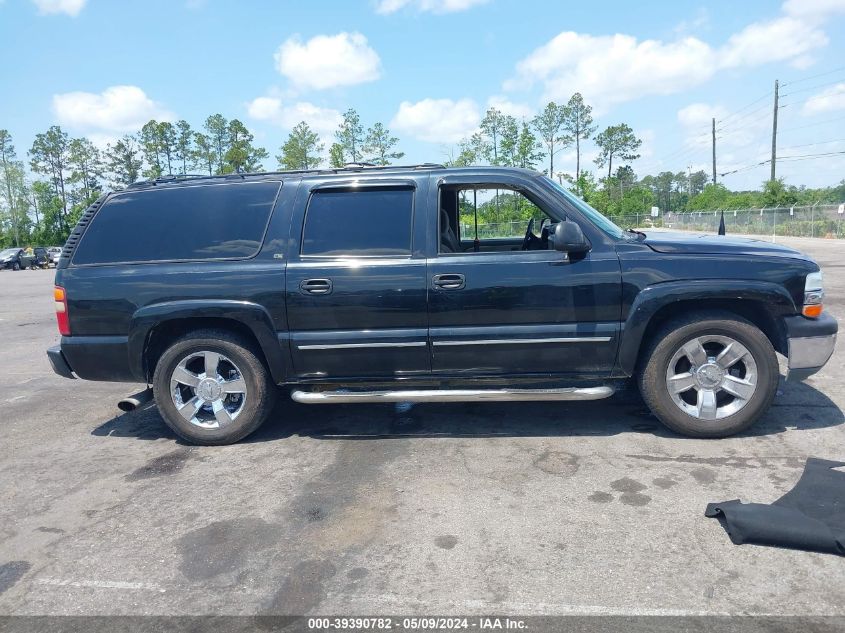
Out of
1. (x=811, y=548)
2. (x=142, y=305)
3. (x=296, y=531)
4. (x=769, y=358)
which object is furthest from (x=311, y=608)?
(x=769, y=358)

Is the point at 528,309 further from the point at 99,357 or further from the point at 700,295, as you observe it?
the point at 99,357

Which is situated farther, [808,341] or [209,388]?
[209,388]

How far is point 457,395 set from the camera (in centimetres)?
449

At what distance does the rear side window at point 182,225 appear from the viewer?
15.6 ft

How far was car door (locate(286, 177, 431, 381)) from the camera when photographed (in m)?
4.52

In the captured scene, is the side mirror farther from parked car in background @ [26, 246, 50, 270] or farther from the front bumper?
parked car in background @ [26, 246, 50, 270]

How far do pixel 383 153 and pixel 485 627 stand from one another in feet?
119

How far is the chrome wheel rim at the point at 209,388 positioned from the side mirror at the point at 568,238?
2.56m

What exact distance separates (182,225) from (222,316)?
0.81 metres

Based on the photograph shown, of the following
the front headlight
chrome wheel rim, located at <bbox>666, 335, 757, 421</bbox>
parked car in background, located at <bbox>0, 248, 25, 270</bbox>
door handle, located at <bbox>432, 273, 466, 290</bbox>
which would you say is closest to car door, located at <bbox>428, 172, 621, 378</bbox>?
door handle, located at <bbox>432, 273, 466, 290</bbox>

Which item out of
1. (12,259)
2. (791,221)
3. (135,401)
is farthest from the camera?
(12,259)

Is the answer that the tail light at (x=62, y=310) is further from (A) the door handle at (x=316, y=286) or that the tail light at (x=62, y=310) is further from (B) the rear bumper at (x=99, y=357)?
(A) the door handle at (x=316, y=286)

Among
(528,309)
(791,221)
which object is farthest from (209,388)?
(791,221)

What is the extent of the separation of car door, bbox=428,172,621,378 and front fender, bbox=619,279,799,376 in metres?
0.14
